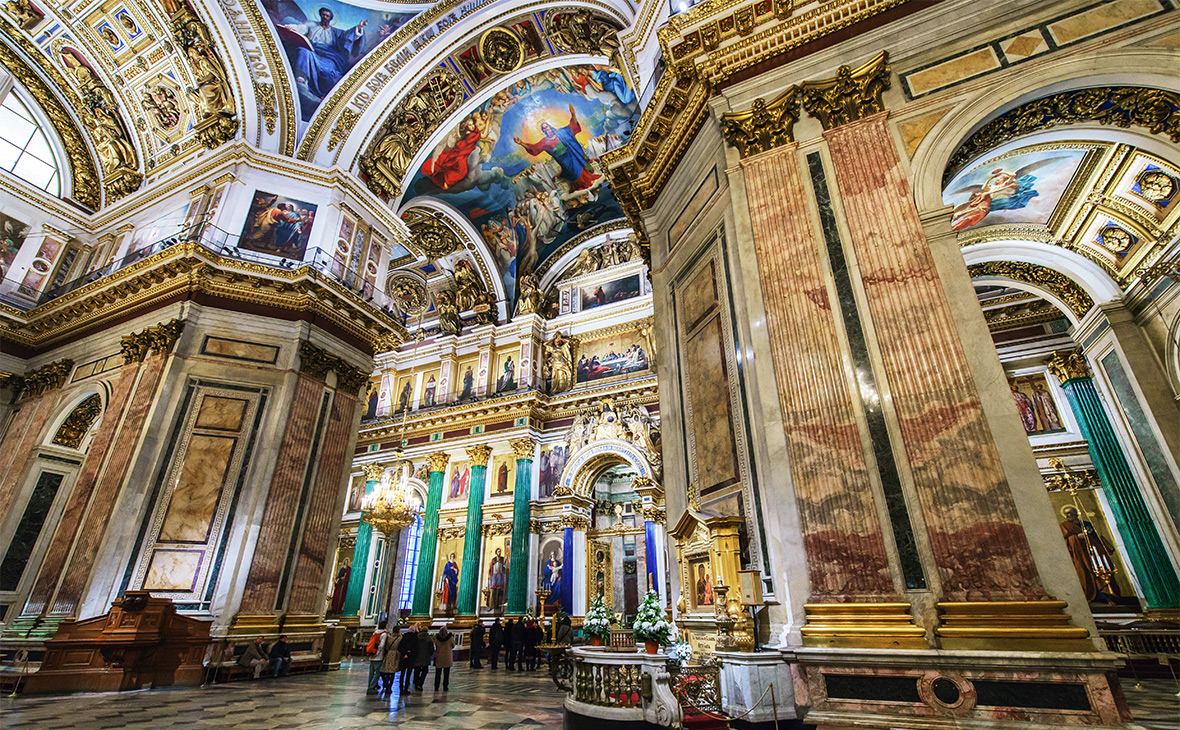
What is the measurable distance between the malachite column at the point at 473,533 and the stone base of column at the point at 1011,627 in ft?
41.4

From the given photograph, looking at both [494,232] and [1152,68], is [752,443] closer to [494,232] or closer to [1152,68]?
[1152,68]

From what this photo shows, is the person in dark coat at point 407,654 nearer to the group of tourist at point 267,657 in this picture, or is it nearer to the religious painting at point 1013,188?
the group of tourist at point 267,657

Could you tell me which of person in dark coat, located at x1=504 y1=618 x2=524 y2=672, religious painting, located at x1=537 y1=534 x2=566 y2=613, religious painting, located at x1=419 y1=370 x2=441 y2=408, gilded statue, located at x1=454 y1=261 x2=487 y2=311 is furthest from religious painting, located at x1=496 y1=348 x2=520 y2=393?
person in dark coat, located at x1=504 y1=618 x2=524 y2=672

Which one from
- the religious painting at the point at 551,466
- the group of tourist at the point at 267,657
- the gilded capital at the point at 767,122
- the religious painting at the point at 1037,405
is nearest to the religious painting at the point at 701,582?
the gilded capital at the point at 767,122

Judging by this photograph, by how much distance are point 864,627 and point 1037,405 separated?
9.95m

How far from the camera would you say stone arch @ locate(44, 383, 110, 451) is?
10.3 meters

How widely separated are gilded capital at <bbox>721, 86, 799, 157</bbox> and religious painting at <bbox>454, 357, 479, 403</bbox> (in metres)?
12.6

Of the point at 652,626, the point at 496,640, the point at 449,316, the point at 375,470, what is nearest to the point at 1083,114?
the point at 652,626

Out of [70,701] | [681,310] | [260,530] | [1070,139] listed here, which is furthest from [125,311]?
[1070,139]

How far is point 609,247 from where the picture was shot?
56.9 feet

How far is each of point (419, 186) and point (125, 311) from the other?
7.05m

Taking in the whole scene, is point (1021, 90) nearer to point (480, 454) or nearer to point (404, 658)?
point (404, 658)

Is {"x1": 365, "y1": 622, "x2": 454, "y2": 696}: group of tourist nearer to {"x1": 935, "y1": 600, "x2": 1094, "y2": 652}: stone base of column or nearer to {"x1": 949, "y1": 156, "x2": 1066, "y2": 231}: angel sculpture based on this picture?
{"x1": 935, "y1": 600, "x2": 1094, "y2": 652}: stone base of column

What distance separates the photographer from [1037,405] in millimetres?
10734
